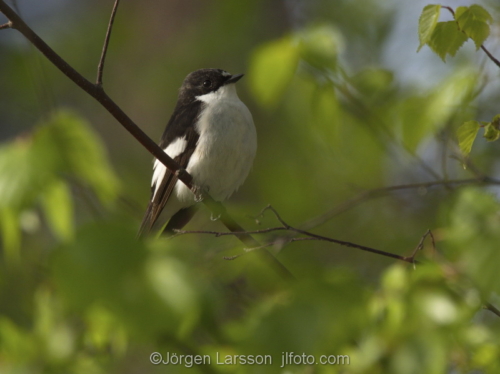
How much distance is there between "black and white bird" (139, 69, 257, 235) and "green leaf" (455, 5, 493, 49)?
2.10 metres

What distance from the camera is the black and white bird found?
380 cm

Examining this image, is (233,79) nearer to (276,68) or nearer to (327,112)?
(276,68)

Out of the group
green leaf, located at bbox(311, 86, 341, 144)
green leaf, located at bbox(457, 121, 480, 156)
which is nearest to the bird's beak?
green leaf, located at bbox(311, 86, 341, 144)

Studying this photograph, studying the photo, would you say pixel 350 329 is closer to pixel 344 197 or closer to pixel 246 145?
pixel 246 145

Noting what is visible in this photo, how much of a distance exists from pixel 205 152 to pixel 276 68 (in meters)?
0.99

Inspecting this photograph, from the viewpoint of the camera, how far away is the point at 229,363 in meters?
2.29

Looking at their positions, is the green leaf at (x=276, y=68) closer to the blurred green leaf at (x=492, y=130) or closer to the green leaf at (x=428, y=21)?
the green leaf at (x=428, y=21)

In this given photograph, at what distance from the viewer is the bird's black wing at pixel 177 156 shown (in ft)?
12.5

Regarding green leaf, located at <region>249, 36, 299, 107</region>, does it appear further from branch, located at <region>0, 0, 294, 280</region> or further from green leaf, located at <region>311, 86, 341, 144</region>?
branch, located at <region>0, 0, 294, 280</region>

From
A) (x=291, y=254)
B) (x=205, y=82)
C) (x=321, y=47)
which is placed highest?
(x=321, y=47)

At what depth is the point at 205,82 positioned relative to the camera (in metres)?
4.47

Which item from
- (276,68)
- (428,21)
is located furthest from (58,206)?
(428,21)
